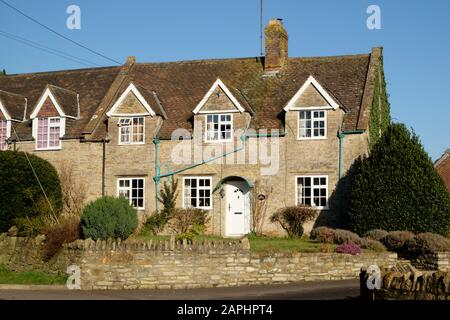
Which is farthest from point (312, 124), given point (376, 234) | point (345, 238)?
point (345, 238)

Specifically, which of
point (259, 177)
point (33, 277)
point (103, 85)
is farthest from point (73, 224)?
point (103, 85)

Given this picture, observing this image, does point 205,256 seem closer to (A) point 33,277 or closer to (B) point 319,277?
(B) point 319,277

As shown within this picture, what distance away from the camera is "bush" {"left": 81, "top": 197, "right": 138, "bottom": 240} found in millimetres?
24859

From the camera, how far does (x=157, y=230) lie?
3161cm

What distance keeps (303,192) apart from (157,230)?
715cm

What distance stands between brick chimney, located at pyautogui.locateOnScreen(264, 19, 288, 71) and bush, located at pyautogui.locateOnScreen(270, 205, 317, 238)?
8.97m

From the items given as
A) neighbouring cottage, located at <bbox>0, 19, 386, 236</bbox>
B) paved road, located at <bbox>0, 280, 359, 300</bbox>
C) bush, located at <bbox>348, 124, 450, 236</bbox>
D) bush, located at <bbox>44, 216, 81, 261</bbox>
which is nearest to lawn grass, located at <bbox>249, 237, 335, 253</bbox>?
paved road, located at <bbox>0, 280, 359, 300</bbox>

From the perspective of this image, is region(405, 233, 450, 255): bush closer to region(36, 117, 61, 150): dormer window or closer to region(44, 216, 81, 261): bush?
region(44, 216, 81, 261): bush

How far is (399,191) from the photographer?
1060 inches

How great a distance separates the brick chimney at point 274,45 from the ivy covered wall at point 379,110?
529 centimetres

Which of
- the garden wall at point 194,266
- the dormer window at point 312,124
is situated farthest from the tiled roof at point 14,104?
the garden wall at point 194,266

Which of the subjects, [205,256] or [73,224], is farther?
[73,224]

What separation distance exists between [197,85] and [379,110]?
9793 mm

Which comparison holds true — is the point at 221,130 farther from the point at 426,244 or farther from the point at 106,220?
the point at 426,244
